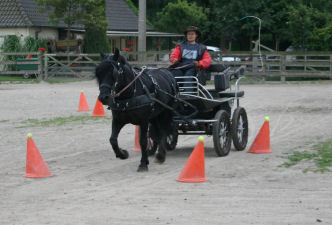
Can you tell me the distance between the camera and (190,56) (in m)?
10.6

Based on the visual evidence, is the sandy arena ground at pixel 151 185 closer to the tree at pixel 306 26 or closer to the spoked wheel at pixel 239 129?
the spoked wheel at pixel 239 129

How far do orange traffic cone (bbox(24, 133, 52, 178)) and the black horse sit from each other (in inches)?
43.4

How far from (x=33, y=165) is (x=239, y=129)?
412cm

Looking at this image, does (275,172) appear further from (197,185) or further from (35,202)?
(35,202)

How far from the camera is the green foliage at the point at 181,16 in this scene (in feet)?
138

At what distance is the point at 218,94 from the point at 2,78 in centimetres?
2269

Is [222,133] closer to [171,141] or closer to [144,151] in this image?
[171,141]

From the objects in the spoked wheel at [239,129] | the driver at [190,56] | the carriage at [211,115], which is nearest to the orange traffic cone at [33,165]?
the carriage at [211,115]

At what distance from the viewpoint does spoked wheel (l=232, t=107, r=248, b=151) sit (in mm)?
10625

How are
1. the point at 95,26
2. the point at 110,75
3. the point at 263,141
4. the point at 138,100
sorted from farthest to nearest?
the point at 95,26, the point at 263,141, the point at 138,100, the point at 110,75

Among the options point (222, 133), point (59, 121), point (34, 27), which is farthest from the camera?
point (34, 27)

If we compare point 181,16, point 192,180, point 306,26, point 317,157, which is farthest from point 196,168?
point 181,16

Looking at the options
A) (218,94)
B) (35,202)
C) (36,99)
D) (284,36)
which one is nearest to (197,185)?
(35,202)

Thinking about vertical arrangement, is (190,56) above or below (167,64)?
above
